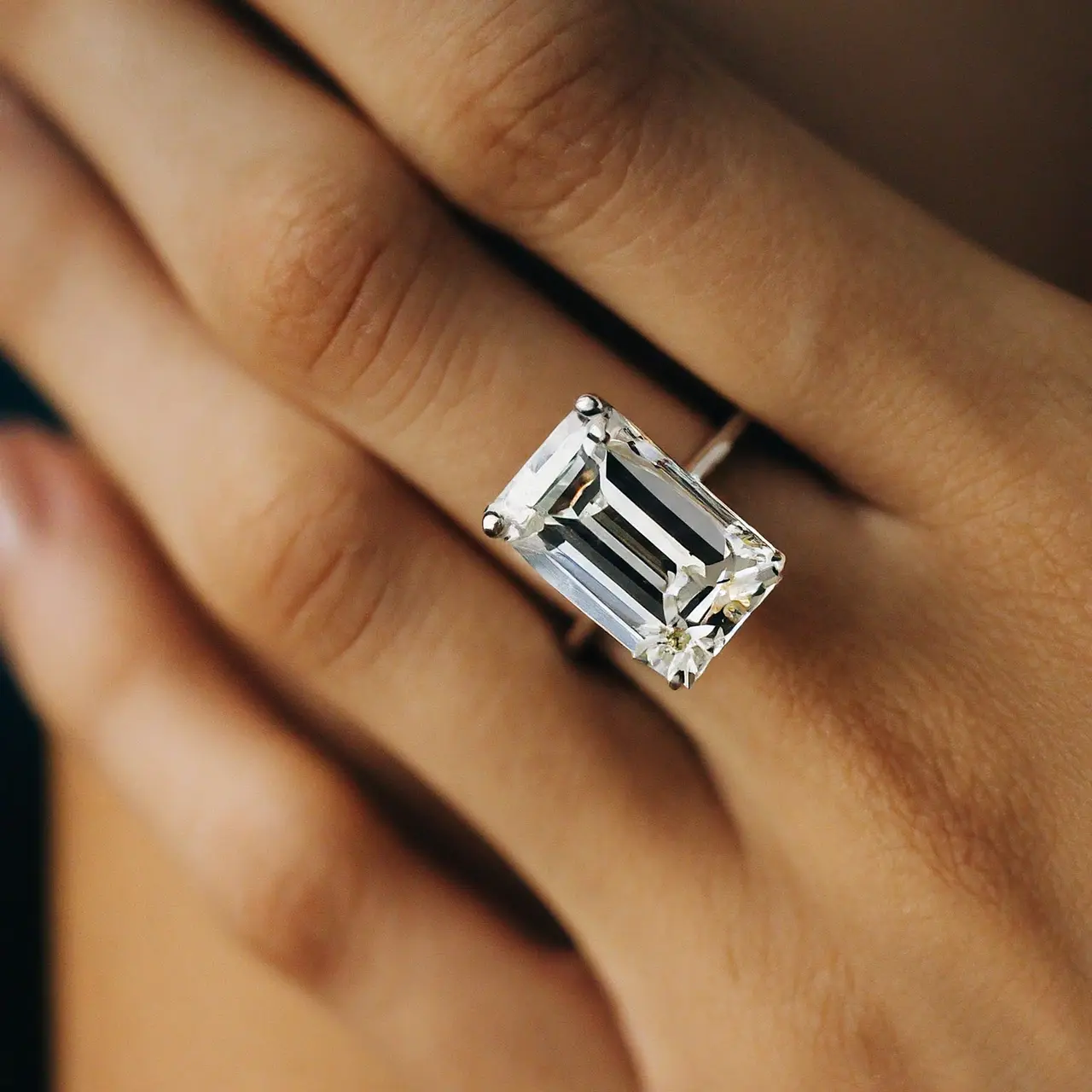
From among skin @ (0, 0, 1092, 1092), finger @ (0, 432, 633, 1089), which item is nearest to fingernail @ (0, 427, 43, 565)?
finger @ (0, 432, 633, 1089)

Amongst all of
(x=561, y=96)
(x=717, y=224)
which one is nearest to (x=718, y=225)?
(x=717, y=224)

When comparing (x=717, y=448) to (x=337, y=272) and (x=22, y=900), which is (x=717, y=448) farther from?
(x=22, y=900)

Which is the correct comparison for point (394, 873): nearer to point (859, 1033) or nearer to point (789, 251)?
point (859, 1033)

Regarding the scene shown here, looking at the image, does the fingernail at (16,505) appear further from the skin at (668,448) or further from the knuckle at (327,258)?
the knuckle at (327,258)

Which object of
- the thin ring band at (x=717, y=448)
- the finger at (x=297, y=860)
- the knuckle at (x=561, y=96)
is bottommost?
the finger at (x=297, y=860)

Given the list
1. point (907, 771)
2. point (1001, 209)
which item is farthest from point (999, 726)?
point (1001, 209)

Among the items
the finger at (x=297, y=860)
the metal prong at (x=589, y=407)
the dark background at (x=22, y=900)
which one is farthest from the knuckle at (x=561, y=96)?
the dark background at (x=22, y=900)

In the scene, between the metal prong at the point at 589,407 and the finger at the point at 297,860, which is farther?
the finger at the point at 297,860
